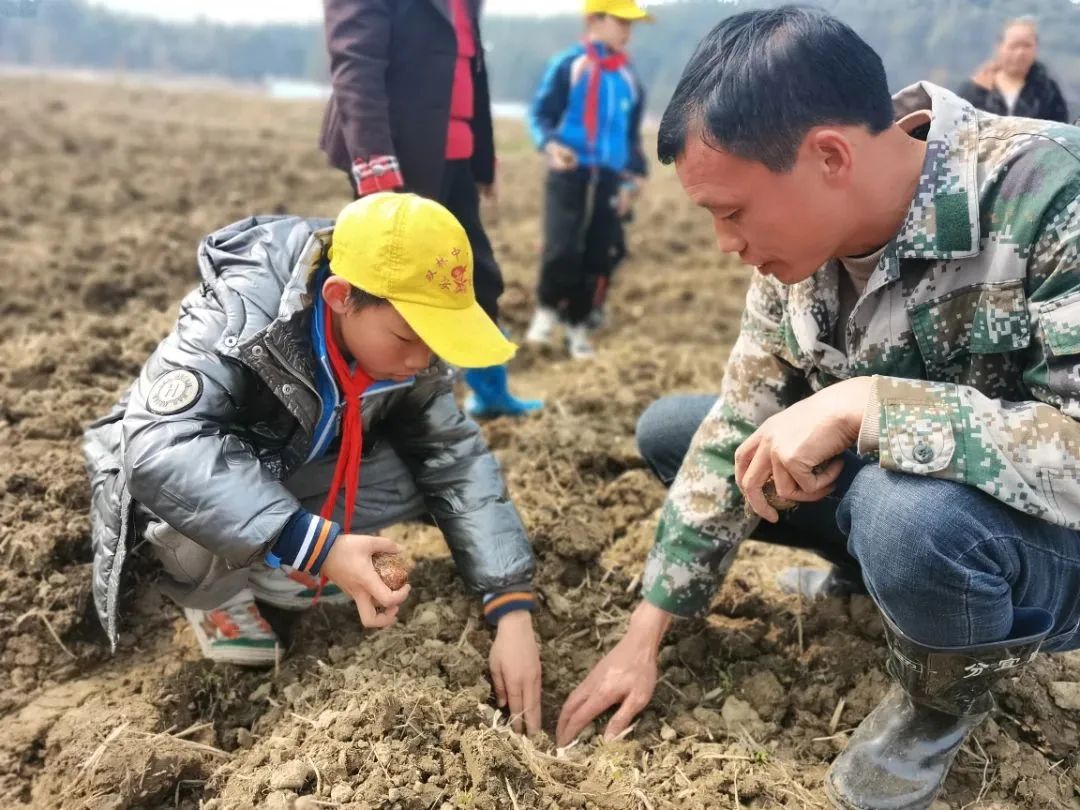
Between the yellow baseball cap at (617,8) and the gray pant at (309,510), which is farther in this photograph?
the yellow baseball cap at (617,8)

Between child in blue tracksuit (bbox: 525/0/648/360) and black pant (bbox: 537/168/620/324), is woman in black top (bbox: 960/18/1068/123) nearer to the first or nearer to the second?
child in blue tracksuit (bbox: 525/0/648/360)

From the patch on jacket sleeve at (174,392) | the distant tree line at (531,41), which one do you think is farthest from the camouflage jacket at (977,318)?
the patch on jacket sleeve at (174,392)

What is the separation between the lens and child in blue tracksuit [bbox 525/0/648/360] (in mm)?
4586

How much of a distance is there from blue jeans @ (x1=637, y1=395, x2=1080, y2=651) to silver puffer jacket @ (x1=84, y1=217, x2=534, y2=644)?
0.90 m

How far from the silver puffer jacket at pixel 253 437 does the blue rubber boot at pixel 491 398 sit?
1.15 metres

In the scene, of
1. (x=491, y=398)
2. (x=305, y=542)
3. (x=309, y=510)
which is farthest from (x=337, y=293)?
(x=491, y=398)

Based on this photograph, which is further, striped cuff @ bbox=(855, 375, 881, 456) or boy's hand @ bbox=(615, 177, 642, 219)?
boy's hand @ bbox=(615, 177, 642, 219)

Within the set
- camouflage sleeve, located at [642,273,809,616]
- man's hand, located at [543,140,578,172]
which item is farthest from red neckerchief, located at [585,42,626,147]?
camouflage sleeve, located at [642,273,809,616]

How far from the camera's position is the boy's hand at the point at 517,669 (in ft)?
6.87

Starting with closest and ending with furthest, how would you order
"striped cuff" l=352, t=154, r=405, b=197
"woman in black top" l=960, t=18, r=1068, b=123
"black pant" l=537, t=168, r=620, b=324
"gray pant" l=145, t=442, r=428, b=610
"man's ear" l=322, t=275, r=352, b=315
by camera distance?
→ "man's ear" l=322, t=275, r=352, b=315 → "gray pant" l=145, t=442, r=428, b=610 → "striped cuff" l=352, t=154, r=405, b=197 → "woman in black top" l=960, t=18, r=1068, b=123 → "black pant" l=537, t=168, r=620, b=324

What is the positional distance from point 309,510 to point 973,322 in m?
1.63

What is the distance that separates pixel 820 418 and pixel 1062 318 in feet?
1.34

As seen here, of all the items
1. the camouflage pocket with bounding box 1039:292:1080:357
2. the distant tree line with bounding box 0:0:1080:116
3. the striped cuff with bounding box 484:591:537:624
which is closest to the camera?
the camouflage pocket with bounding box 1039:292:1080:357

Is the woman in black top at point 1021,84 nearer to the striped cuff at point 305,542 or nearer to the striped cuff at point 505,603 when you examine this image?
the striped cuff at point 505,603
